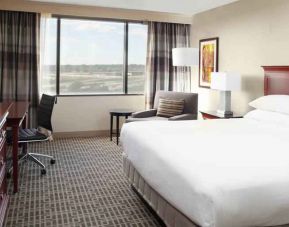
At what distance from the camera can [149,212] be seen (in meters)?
3.06

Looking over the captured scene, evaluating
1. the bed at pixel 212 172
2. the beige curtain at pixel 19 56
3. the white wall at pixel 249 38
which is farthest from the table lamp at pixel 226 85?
the beige curtain at pixel 19 56

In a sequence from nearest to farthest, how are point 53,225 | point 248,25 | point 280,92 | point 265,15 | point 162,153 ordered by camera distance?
point 162,153
point 53,225
point 280,92
point 265,15
point 248,25

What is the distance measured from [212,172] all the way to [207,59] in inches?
170

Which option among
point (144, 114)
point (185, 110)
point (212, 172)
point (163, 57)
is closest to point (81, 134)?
point (144, 114)

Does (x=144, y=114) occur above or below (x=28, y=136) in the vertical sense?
above

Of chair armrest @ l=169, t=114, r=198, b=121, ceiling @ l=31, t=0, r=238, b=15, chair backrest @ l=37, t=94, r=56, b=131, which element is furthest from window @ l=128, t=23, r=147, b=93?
chair backrest @ l=37, t=94, r=56, b=131

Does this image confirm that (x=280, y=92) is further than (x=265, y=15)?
No

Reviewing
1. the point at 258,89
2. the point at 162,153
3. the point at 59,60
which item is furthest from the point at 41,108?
the point at 258,89

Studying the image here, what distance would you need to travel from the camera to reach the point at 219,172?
199 centimetres

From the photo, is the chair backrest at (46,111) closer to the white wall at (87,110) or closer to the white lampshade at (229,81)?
the white wall at (87,110)

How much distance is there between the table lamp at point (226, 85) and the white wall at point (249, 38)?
0.89 feet

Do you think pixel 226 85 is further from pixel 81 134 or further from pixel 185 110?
pixel 81 134

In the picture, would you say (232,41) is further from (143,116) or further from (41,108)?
(41,108)

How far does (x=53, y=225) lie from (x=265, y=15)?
3.73m
